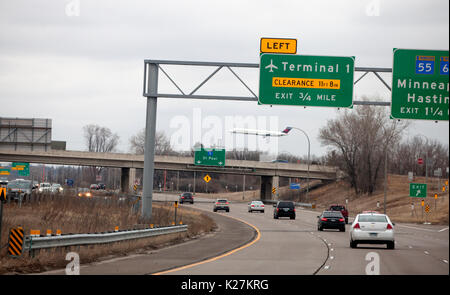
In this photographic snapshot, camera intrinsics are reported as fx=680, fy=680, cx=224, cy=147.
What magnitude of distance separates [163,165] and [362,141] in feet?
94.3

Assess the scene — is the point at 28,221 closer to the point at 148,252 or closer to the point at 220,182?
the point at 148,252

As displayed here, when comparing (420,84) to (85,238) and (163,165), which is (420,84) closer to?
(85,238)

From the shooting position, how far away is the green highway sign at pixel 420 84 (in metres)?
30.9

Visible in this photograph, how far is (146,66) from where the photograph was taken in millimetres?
34281

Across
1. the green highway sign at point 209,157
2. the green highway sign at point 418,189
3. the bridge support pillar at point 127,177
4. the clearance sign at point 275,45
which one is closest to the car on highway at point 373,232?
the clearance sign at point 275,45

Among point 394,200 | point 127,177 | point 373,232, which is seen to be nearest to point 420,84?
point 373,232

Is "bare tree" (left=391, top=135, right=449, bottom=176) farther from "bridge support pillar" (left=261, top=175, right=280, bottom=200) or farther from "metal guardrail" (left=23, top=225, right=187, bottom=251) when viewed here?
"metal guardrail" (left=23, top=225, right=187, bottom=251)

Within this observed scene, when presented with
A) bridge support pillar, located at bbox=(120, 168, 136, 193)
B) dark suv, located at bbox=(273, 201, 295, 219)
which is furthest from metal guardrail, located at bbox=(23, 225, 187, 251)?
bridge support pillar, located at bbox=(120, 168, 136, 193)

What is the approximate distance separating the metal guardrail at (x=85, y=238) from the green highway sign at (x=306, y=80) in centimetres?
847

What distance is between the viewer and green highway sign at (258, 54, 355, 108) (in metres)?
32.3

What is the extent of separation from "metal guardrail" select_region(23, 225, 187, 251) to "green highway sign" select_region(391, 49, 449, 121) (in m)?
12.4

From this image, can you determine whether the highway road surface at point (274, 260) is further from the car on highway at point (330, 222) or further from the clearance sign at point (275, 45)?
the car on highway at point (330, 222)
